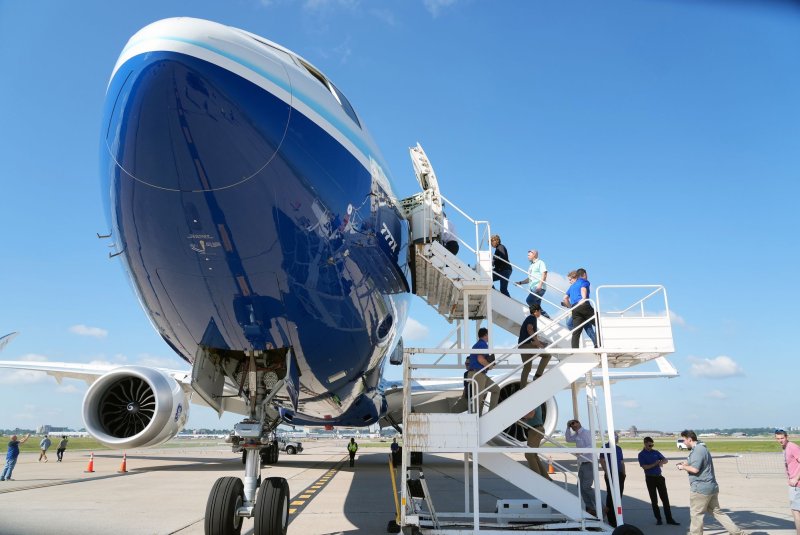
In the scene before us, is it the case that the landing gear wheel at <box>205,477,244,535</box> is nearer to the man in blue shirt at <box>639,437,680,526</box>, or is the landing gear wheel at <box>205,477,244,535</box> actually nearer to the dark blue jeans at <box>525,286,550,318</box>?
the dark blue jeans at <box>525,286,550,318</box>

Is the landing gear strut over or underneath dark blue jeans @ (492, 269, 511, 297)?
underneath

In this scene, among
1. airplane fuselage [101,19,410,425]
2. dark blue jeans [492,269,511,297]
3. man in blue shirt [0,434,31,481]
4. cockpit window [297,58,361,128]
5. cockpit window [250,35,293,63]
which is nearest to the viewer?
airplane fuselage [101,19,410,425]

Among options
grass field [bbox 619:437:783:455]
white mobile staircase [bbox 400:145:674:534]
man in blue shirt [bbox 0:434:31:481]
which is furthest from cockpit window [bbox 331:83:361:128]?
grass field [bbox 619:437:783:455]

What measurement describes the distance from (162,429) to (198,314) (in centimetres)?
414

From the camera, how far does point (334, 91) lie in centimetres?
514

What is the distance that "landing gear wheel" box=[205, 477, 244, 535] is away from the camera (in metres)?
5.54

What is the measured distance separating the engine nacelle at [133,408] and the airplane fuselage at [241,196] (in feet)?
9.73

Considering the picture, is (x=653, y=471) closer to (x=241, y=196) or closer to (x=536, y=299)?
(x=536, y=299)

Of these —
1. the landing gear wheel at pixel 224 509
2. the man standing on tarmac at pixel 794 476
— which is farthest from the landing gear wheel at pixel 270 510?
the man standing on tarmac at pixel 794 476

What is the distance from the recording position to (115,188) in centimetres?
423

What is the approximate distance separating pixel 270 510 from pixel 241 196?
3158 millimetres

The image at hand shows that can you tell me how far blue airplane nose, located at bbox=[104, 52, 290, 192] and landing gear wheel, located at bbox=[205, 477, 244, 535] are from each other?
3299 mm

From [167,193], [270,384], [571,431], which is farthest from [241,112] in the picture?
[571,431]

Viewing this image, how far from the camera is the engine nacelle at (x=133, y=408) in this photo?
8.23 metres
